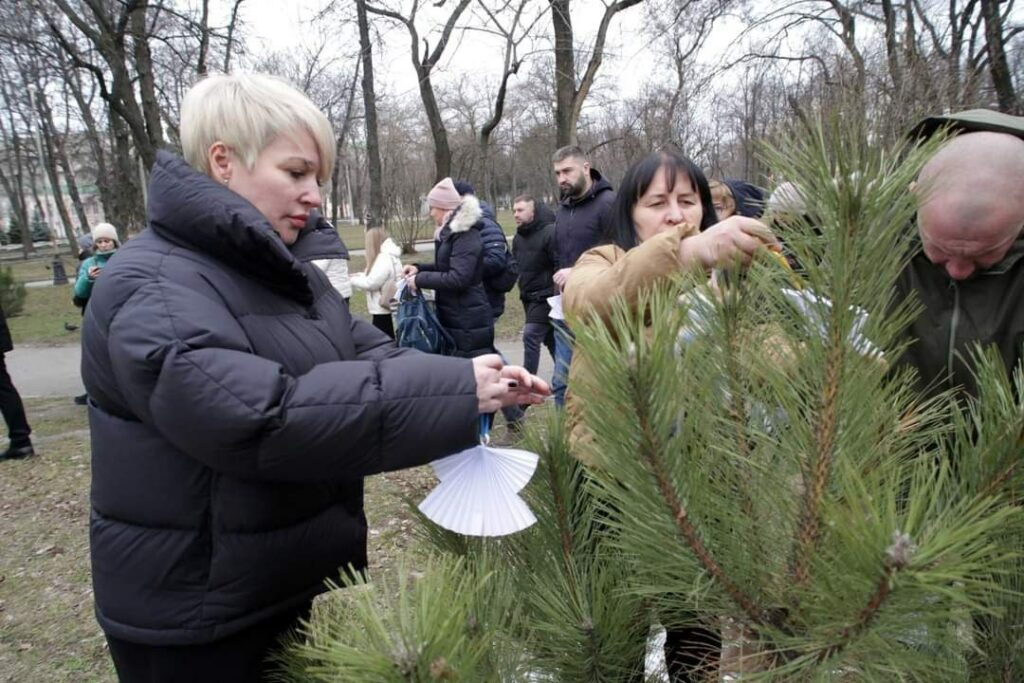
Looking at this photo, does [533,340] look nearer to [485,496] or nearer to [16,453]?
[16,453]

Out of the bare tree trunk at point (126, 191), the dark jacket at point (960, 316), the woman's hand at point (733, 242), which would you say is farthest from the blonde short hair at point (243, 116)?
the bare tree trunk at point (126, 191)

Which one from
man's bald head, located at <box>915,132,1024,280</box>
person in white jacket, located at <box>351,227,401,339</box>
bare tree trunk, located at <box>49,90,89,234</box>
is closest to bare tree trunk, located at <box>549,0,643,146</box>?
person in white jacket, located at <box>351,227,401,339</box>

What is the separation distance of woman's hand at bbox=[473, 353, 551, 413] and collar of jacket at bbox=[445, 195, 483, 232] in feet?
13.8

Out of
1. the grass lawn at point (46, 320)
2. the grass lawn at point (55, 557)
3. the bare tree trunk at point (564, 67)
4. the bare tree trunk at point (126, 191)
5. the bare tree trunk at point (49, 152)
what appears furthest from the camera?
the bare tree trunk at point (49, 152)

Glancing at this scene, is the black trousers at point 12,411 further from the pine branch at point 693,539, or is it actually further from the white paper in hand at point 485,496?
the pine branch at point 693,539

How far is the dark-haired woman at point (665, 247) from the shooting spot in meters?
0.79

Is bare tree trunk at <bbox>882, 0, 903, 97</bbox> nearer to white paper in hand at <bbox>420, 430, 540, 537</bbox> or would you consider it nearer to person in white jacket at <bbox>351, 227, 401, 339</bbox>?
person in white jacket at <bbox>351, 227, 401, 339</bbox>

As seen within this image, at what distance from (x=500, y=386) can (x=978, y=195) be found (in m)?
0.81

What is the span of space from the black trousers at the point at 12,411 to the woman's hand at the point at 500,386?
18.9 feet

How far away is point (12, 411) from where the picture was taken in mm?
5691

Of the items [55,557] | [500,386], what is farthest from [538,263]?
[500,386]

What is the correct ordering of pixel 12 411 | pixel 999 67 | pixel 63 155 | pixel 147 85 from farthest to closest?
pixel 63 155 < pixel 147 85 < pixel 999 67 < pixel 12 411

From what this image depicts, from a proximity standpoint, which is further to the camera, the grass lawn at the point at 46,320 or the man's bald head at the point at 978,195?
the grass lawn at the point at 46,320

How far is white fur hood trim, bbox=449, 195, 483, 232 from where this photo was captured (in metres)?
5.36
